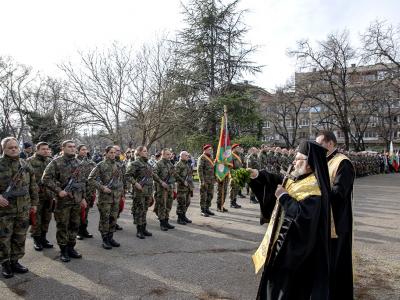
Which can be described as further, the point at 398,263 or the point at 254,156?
the point at 254,156

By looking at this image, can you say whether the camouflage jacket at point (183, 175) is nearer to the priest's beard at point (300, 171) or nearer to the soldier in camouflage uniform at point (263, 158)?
the soldier in camouflage uniform at point (263, 158)

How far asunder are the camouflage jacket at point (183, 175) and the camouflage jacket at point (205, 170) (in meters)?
1.03

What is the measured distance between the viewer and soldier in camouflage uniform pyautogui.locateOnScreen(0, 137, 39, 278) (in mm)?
5305

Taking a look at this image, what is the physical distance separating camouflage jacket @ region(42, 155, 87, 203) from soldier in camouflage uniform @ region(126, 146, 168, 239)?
1.32 m

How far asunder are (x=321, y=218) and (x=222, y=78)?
2223 cm

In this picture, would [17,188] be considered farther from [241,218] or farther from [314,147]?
[241,218]

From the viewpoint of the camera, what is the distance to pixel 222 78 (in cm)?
2472

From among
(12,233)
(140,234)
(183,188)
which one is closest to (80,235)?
(140,234)

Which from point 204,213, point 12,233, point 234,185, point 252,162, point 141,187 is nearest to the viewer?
point 12,233

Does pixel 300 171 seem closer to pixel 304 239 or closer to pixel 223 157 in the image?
pixel 304 239

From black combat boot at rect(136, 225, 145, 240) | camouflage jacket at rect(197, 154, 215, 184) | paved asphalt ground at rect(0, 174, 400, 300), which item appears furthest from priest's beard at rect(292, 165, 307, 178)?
camouflage jacket at rect(197, 154, 215, 184)

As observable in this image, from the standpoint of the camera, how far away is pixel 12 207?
539 centimetres

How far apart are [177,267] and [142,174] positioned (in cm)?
260

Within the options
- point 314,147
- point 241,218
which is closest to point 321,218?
point 314,147
